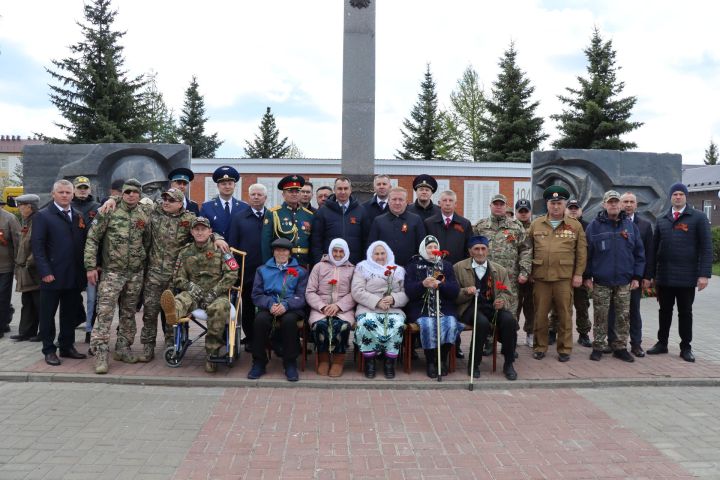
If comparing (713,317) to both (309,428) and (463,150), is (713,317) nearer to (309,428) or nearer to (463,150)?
(309,428)

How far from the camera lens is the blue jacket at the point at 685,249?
6.68 meters

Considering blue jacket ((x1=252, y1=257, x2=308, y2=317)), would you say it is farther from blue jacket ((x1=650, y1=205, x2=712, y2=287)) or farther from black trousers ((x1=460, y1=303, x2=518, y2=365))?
blue jacket ((x1=650, y1=205, x2=712, y2=287))

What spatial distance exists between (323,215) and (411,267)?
4.13 ft

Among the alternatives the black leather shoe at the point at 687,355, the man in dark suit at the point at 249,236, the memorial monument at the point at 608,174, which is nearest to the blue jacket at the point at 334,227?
the man in dark suit at the point at 249,236

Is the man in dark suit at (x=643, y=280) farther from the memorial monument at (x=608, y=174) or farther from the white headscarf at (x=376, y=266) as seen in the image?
the memorial monument at (x=608, y=174)

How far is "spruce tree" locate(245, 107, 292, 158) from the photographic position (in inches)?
1565

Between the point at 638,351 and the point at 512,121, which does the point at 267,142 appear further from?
the point at 638,351

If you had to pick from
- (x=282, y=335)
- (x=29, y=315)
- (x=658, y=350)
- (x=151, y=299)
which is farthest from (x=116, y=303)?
(x=658, y=350)

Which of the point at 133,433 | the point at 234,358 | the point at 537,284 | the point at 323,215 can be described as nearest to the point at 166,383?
the point at 234,358

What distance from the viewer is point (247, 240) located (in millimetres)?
6516

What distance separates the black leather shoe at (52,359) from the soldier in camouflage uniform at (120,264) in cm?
54

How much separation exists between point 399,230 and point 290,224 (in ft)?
4.14

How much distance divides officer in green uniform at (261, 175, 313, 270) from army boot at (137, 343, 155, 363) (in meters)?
1.58

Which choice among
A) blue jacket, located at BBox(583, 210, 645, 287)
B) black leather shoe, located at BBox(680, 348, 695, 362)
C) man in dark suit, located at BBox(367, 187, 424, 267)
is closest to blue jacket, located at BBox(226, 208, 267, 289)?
man in dark suit, located at BBox(367, 187, 424, 267)
